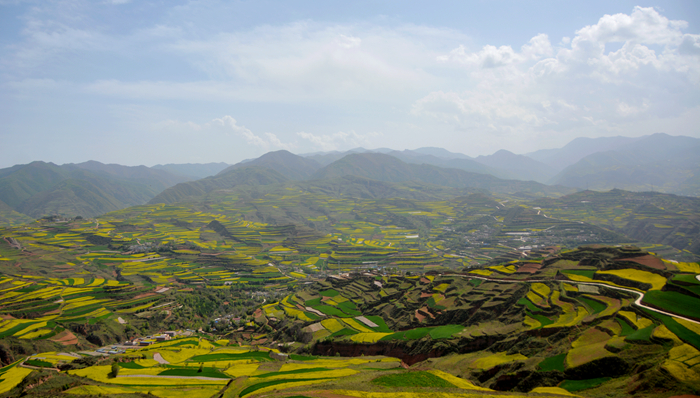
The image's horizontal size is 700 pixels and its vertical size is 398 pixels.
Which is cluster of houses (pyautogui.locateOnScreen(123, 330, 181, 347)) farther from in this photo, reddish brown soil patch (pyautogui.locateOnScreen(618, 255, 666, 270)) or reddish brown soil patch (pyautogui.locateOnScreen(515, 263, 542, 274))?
reddish brown soil patch (pyautogui.locateOnScreen(618, 255, 666, 270))

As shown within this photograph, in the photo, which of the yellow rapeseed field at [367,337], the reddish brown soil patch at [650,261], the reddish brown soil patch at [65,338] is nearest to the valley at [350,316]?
the yellow rapeseed field at [367,337]

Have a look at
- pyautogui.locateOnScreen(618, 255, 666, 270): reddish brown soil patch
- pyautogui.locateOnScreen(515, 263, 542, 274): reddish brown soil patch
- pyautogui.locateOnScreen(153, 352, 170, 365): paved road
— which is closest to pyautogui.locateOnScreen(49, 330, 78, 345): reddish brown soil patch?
pyautogui.locateOnScreen(153, 352, 170, 365): paved road

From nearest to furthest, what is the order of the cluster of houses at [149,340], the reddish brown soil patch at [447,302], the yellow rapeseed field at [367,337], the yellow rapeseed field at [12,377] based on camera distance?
the yellow rapeseed field at [12,377]
the yellow rapeseed field at [367,337]
the reddish brown soil patch at [447,302]
the cluster of houses at [149,340]

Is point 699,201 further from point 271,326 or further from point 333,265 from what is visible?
point 271,326

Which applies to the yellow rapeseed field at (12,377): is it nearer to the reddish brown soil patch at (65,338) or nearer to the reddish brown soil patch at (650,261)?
the reddish brown soil patch at (65,338)

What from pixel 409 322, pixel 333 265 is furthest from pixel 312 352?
pixel 333 265

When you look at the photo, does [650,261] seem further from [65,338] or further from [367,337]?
[65,338]

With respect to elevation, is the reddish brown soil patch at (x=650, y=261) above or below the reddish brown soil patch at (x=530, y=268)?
above
